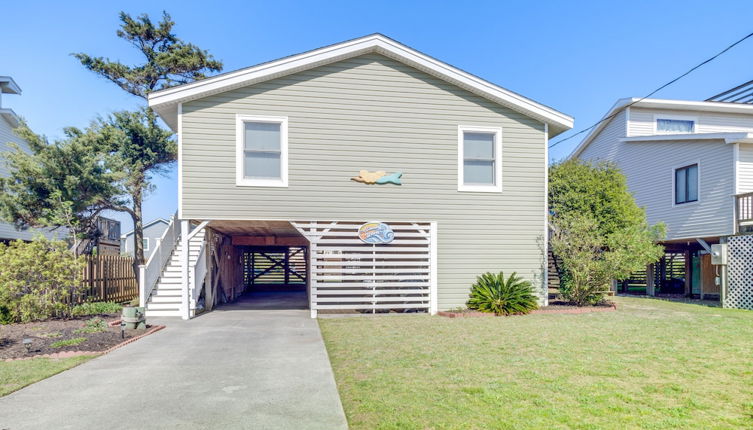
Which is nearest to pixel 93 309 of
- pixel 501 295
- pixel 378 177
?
pixel 378 177

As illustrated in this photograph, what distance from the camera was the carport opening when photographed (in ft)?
45.6

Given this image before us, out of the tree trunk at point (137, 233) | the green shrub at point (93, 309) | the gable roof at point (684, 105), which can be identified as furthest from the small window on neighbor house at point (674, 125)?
the tree trunk at point (137, 233)

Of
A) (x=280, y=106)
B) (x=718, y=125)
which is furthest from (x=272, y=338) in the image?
(x=718, y=125)

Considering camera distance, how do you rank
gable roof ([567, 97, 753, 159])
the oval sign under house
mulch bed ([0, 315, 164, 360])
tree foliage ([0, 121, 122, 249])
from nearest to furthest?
mulch bed ([0, 315, 164, 360]), the oval sign under house, tree foliage ([0, 121, 122, 249]), gable roof ([567, 97, 753, 159])

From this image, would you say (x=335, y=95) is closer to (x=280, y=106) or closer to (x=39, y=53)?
(x=280, y=106)

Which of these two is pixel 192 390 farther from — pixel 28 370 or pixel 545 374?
pixel 545 374

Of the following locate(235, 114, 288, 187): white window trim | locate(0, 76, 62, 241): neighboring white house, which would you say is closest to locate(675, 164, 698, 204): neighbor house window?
locate(235, 114, 288, 187): white window trim

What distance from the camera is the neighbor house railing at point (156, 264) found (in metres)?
10.9

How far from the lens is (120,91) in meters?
18.6

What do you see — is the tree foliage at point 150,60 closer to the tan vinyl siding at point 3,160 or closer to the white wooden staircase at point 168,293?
the tan vinyl siding at point 3,160

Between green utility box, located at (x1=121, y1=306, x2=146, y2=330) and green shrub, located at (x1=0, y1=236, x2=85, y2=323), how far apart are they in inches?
96.1

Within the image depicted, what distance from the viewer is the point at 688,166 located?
1602cm

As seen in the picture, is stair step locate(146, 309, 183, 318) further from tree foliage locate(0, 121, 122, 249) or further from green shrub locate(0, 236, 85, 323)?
tree foliage locate(0, 121, 122, 249)

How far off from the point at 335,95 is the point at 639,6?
11610 mm
